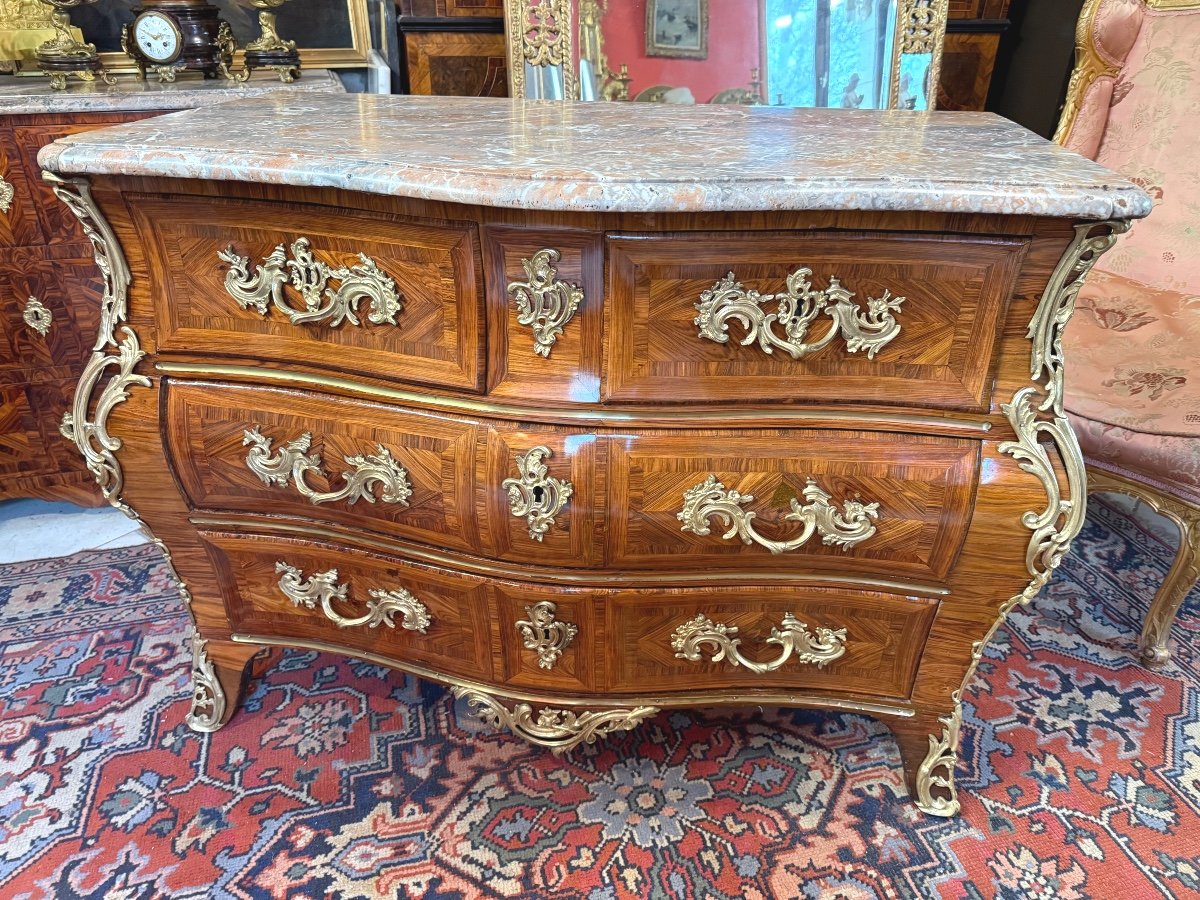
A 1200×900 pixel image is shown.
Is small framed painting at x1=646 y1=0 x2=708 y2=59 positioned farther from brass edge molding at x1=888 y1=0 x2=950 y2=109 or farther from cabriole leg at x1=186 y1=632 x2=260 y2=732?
cabriole leg at x1=186 y1=632 x2=260 y2=732

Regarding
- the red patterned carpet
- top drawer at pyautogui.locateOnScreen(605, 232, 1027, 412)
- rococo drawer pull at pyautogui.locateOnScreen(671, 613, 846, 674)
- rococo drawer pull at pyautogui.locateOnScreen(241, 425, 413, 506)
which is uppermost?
top drawer at pyautogui.locateOnScreen(605, 232, 1027, 412)

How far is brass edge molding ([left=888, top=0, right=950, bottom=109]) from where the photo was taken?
2057mm

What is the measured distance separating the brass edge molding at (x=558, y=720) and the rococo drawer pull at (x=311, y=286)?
0.58 meters

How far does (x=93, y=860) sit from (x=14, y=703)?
43cm

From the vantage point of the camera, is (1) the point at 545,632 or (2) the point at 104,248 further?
(1) the point at 545,632

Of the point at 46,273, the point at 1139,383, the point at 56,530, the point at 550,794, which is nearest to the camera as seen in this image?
the point at 550,794

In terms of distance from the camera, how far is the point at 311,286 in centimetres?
93

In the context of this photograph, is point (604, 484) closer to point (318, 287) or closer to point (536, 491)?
point (536, 491)

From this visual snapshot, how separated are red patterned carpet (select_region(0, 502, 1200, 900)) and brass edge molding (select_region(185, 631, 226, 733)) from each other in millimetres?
28

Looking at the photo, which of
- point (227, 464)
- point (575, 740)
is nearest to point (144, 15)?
point (227, 464)

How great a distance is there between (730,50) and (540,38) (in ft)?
1.63

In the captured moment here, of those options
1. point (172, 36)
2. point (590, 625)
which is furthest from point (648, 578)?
point (172, 36)

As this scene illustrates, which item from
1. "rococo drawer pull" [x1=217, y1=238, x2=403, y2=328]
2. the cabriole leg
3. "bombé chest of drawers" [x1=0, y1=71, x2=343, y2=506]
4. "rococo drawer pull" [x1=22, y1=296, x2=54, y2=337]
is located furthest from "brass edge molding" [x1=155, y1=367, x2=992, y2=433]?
"rococo drawer pull" [x1=22, y1=296, x2=54, y2=337]

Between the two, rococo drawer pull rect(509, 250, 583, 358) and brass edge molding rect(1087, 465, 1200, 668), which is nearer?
rococo drawer pull rect(509, 250, 583, 358)
